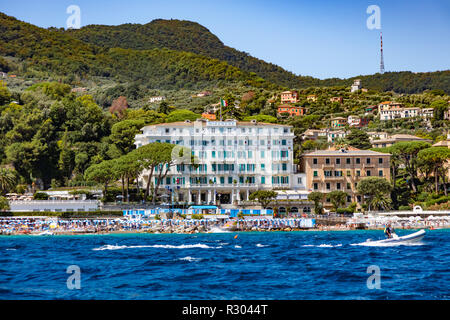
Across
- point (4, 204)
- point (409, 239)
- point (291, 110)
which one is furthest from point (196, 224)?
point (291, 110)

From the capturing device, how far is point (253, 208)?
7900 cm

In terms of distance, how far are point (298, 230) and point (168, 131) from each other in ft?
89.7

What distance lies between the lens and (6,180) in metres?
80.1

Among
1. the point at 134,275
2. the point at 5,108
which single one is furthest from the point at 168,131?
the point at 134,275

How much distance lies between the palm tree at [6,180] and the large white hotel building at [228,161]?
18.9 m

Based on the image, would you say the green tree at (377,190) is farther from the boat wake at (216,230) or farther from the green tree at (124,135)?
the green tree at (124,135)

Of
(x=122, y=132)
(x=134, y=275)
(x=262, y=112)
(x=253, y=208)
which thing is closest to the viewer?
(x=134, y=275)

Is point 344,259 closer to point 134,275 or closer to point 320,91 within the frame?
point 134,275

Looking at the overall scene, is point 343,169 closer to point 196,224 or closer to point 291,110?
point 196,224

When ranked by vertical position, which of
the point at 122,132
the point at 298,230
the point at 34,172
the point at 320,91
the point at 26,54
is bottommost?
the point at 298,230

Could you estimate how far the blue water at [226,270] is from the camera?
25312mm

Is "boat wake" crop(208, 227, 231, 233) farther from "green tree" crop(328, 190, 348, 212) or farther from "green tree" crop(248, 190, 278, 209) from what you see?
"green tree" crop(328, 190, 348, 212)

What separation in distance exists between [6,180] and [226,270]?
55.8 meters

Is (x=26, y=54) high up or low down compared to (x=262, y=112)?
up
